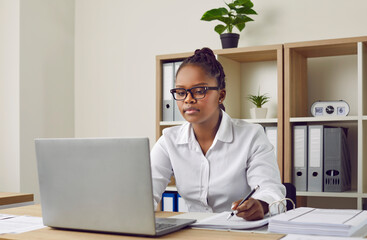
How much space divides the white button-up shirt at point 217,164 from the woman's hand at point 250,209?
13.6 inches

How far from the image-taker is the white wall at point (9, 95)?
325 centimetres

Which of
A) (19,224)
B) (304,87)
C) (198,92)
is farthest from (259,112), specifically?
(19,224)

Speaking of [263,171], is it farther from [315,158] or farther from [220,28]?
[220,28]

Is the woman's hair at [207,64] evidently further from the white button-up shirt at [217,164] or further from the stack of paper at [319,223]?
the stack of paper at [319,223]

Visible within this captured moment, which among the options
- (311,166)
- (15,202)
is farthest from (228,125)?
(15,202)

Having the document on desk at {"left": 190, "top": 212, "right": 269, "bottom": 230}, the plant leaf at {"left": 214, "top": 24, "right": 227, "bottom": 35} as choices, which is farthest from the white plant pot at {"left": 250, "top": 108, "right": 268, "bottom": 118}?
the document on desk at {"left": 190, "top": 212, "right": 269, "bottom": 230}

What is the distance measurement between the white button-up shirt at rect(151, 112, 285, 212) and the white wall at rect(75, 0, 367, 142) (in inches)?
51.3

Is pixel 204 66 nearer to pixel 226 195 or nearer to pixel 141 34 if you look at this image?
pixel 226 195

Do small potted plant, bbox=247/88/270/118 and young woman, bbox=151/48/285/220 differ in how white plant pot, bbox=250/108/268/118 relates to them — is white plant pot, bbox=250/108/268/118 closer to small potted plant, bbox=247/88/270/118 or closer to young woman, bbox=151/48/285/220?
small potted plant, bbox=247/88/270/118

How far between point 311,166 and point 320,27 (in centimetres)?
86

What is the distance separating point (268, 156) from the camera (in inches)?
67.7

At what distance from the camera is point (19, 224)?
1379 mm

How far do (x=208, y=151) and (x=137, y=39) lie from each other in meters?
1.90

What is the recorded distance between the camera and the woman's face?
5.56ft
